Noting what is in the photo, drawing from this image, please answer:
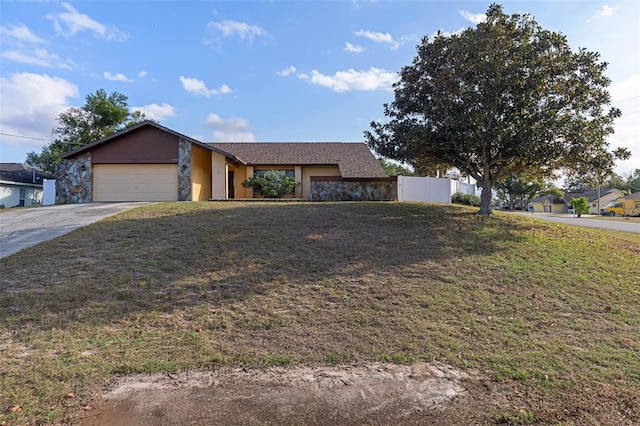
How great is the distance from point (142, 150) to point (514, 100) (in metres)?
16.0

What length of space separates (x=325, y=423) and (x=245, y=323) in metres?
2.15

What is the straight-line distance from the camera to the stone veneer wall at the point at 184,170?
17.5m

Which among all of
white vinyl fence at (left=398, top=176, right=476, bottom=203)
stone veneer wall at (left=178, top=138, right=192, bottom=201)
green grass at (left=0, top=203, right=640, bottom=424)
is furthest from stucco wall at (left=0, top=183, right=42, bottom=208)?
white vinyl fence at (left=398, top=176, right=476, bottom=203)

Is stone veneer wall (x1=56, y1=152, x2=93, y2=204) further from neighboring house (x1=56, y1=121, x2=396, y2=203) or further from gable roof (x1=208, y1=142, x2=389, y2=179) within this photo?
gable roof (x1=208, y1=142, x2=389, y2=179)

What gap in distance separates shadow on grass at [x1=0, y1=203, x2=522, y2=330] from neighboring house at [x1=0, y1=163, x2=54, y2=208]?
23.5 m

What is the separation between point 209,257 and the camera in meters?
7.26

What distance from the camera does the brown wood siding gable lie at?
17547 millimetres

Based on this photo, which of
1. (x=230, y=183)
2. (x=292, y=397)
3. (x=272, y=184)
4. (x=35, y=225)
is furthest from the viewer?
(x=230, y=183)

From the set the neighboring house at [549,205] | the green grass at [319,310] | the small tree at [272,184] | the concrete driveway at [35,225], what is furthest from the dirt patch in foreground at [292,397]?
the neighboring house at [549,205]

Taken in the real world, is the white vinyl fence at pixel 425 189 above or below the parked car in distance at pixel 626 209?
above

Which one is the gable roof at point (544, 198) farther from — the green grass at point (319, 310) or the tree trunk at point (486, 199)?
the green grass at point (319, 310)

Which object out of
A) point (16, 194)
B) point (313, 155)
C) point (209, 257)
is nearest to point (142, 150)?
point (313, 155)

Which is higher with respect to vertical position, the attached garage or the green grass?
the attached garage

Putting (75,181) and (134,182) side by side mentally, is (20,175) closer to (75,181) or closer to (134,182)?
(75,181)
